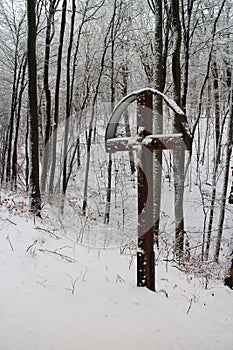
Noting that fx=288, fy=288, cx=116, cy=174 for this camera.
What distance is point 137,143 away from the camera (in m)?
3.11

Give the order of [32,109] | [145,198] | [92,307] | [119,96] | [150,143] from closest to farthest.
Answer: [92,307] → [150,143] → [145,198] → [32,109] → [119,96]

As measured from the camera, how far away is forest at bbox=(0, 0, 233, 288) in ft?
21.4

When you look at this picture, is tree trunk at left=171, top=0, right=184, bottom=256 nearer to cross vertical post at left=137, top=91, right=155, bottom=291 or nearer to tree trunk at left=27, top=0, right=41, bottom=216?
tree trunk at left=27, top=0, right=41, bottom=216

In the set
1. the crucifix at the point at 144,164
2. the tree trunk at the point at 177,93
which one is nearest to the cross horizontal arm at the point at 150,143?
the crucifix at the point at 144,164

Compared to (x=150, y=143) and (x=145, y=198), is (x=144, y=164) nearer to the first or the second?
(x=150, y=143)

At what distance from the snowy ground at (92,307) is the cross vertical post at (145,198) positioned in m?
0.20

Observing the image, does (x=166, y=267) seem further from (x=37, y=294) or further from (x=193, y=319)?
(x=37, y=294)

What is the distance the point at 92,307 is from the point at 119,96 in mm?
17764

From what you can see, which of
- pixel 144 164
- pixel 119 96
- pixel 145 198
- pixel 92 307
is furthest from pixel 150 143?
pixel 119 96

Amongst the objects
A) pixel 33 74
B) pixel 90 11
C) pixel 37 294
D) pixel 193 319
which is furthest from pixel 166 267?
pixel 90 11

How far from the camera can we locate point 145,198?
3.14 meters

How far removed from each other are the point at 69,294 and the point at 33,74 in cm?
515

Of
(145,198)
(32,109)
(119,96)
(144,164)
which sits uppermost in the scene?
(119,96)

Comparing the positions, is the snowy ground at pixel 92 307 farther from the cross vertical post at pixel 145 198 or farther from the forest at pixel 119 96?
the forest at pixel 119 96
